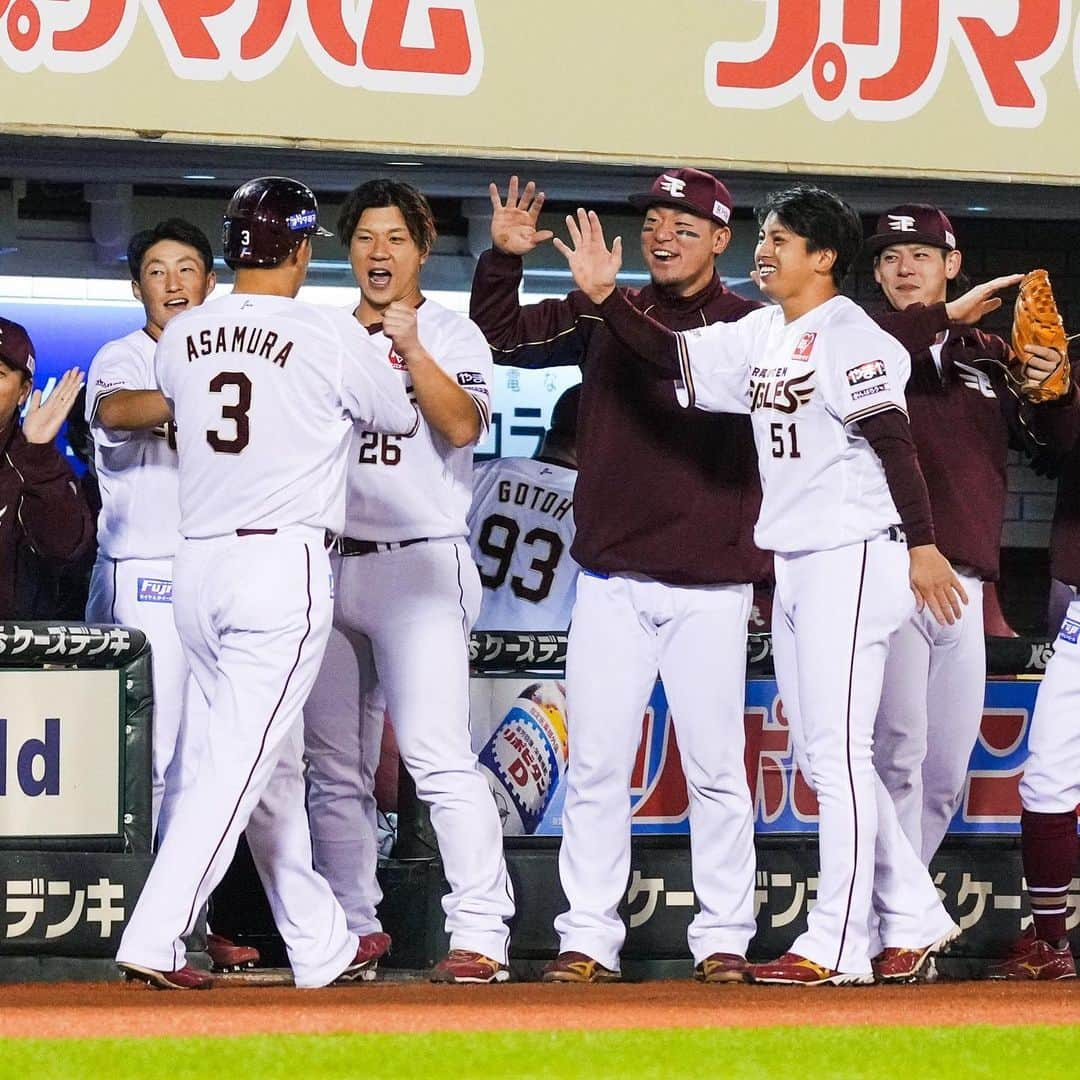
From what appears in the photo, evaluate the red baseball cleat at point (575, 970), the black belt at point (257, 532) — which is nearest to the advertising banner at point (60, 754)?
the black belt at point (257, 532)

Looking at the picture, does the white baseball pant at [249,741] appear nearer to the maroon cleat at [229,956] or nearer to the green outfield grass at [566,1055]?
the maroon cleat at [229,956]

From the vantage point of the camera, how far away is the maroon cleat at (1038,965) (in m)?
4.96

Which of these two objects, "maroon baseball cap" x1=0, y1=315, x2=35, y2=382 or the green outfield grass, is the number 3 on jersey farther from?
the green outfield grass

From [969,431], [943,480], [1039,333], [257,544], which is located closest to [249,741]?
[257,544]

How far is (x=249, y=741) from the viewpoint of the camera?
4.17 meters

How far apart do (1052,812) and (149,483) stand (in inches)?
90.2

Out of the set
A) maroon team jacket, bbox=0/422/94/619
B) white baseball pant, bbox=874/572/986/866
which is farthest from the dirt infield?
maroon team jacket, bbox=0/422/94/619

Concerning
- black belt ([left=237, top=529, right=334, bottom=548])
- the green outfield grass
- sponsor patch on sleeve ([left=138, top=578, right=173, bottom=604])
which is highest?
black belt ([left=237, top=529, right=334, bottom=548])

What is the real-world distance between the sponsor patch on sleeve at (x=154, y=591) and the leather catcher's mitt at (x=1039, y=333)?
2.09 m

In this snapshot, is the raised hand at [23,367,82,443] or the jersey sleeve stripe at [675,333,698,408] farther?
the raised hand at [23,367,82,443]

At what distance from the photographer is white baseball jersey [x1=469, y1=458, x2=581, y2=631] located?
584cm

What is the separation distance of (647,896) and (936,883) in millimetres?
747

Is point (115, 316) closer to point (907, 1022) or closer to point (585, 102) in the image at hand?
point (585, 102)

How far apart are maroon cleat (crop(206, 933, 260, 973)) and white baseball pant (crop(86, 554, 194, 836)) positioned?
29 centimetres
